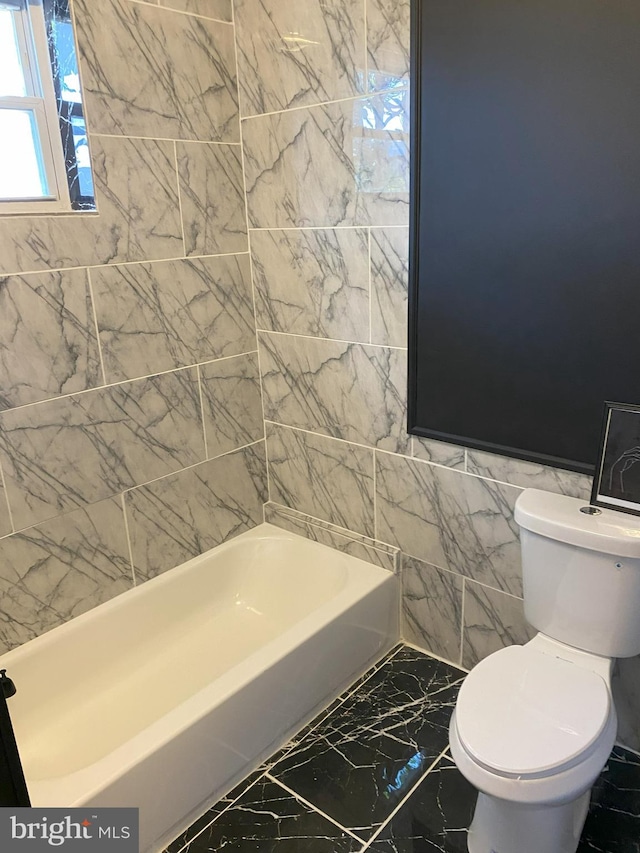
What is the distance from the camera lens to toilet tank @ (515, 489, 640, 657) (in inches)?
63.0

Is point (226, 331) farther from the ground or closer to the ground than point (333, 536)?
farther from the ground

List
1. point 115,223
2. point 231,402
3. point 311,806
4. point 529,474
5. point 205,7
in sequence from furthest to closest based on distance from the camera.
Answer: point 231,402 < point 205,7 < point 115,223 < point 529,474 < point 311,806

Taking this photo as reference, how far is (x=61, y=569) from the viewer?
2053mm

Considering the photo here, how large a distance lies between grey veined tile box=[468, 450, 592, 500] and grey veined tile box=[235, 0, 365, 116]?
1.21m

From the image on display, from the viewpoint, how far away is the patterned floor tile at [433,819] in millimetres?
1656

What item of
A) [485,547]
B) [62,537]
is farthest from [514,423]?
[62,537]

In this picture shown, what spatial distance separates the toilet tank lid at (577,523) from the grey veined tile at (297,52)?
4.45 ft

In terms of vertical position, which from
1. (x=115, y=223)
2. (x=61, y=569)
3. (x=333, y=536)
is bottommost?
(x=333, y=536)

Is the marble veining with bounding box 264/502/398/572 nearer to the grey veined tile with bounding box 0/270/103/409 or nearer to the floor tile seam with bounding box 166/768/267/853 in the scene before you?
the floor tile seam with bounding box 166/768/267/853

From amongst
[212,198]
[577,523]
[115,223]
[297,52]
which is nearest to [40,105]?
[115,223]

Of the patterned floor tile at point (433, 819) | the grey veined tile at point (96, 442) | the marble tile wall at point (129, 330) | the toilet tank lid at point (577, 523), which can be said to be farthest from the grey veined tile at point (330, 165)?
the patterned floor tile at point (433, 819)

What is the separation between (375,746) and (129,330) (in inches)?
61.0

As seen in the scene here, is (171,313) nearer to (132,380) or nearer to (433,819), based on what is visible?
(132,380)

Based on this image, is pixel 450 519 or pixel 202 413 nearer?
pixel 450 519
